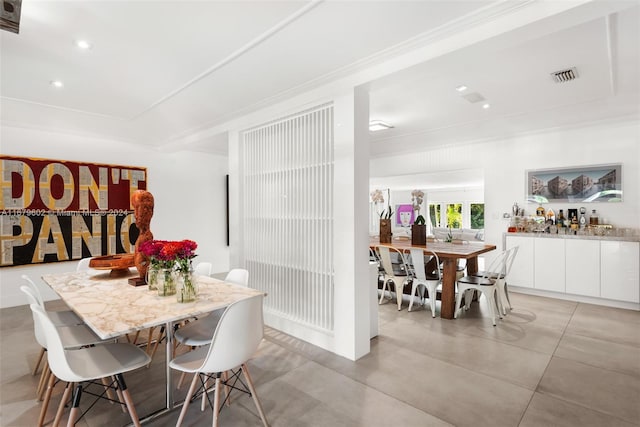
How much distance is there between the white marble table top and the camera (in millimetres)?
1682

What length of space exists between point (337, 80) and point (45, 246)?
4.92 m

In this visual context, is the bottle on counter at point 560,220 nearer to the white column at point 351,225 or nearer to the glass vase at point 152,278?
the white column at point 351,225

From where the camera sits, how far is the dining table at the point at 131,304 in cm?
169

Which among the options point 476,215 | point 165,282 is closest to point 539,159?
point 476,215

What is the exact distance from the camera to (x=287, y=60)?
9.23ft

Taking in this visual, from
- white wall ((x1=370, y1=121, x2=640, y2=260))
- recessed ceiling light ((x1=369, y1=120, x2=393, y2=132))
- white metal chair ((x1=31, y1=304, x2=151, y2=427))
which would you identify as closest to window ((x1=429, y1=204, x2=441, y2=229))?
white wall ((x1=370, y1=121, x2=640, y2=260))

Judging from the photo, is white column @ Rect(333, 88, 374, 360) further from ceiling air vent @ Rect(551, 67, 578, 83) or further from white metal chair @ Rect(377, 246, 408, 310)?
ceiling air vent @ Rect(551, 67, 578, 83)

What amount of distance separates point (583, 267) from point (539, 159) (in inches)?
71.7

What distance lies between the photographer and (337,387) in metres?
2.47

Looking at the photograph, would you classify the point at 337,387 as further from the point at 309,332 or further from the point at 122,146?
the point at 122,146

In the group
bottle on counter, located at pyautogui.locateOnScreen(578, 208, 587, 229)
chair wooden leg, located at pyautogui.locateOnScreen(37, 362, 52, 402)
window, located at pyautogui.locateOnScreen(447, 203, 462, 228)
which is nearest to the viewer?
chair wooden leg, located at pyautogui.locateOnScreen(37, 362, 52, 402)

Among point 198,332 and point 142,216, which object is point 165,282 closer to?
point 198,332

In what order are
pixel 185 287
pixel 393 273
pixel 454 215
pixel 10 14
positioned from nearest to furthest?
pixel 10 14 → pixel 185 287 → pixel 393 273 → pixel 454 215

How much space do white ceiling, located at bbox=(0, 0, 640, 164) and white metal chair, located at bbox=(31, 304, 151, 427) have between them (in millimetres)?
2057
